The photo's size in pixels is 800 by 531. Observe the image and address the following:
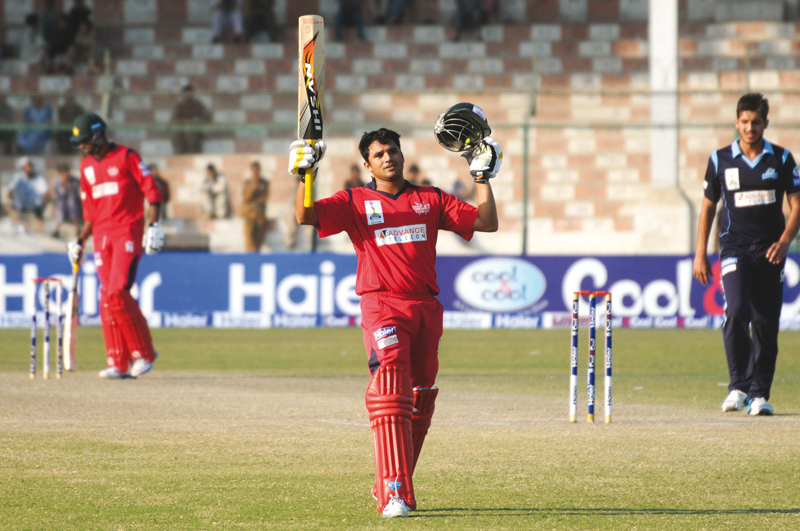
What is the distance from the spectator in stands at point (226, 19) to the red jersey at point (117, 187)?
54.1 feet

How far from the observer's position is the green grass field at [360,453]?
5.24 meters

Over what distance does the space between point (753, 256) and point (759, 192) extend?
1.59ft

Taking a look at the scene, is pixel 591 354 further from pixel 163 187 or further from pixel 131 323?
pixel 163 187

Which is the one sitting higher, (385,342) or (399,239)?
(399,239)

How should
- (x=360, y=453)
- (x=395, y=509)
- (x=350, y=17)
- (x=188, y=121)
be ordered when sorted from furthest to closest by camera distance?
1. (x=350, y=17)
2. (x=188, y=121)
3. (x=360, y=453)
4. (x=395, y=509)

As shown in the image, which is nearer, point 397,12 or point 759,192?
point 759,192

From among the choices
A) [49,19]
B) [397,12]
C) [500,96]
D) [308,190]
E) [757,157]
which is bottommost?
[308,190]

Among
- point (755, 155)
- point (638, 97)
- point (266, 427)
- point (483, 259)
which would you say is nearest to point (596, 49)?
point (638, 97)

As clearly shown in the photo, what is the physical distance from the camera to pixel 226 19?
88.8 ft

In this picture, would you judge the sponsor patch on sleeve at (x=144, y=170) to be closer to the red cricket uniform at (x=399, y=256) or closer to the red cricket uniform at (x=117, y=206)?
the red cricket uniform at (x=117, y=206)

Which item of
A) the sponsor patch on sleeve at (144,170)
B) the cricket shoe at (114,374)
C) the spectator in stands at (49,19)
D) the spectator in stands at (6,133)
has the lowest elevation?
the cricket shoe at (114,374)

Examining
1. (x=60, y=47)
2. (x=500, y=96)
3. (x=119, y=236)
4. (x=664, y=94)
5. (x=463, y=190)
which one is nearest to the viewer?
(x=119, y=236)

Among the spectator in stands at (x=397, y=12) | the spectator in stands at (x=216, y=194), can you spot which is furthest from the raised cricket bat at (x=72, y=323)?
the spectator in stands at (x=397, y=12)

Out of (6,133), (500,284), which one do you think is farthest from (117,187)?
(6,133)
